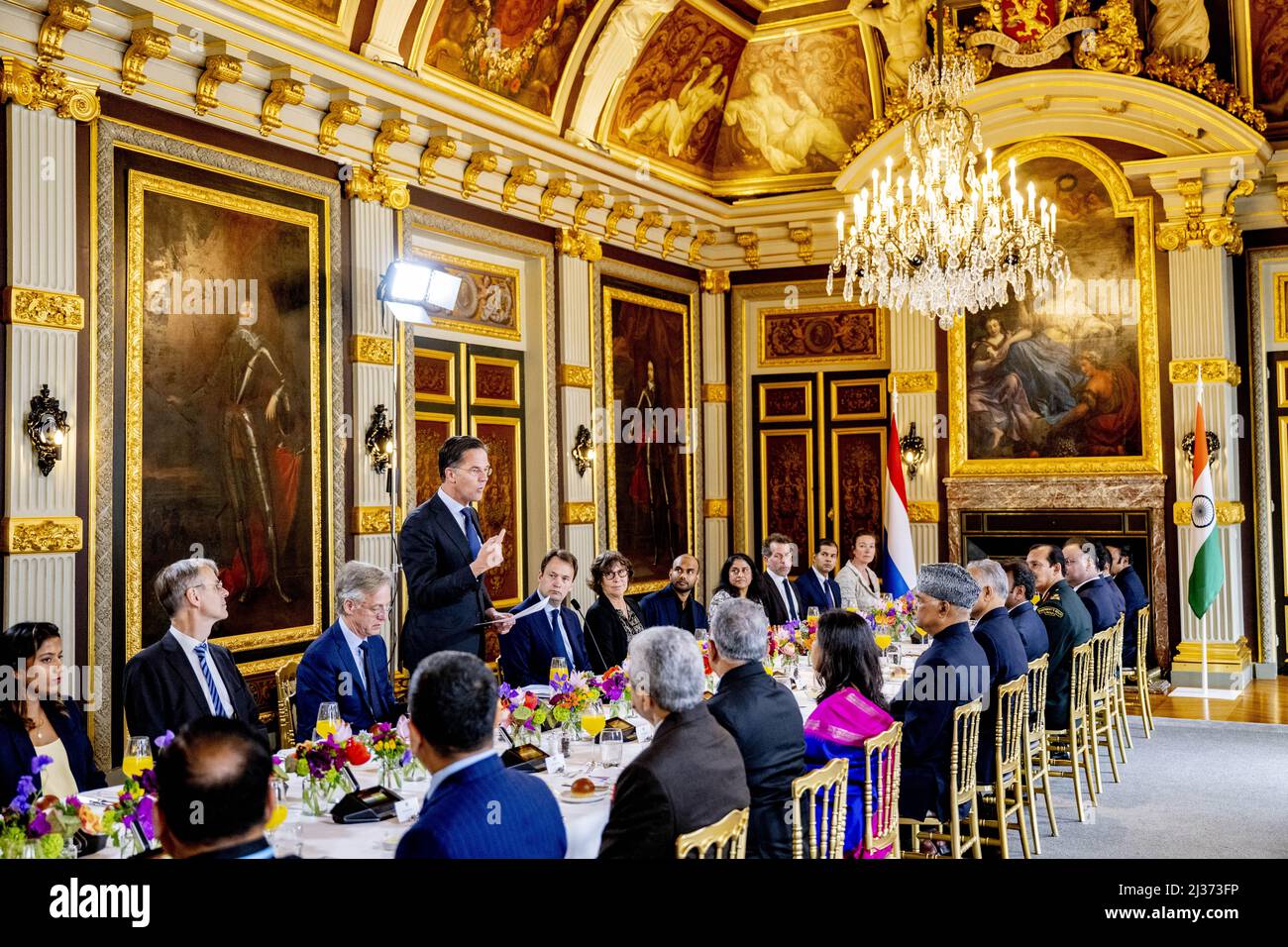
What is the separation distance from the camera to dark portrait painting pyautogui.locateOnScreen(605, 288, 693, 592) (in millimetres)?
12258

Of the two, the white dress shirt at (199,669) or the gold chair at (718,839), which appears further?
the white dress shirt at (199,669)

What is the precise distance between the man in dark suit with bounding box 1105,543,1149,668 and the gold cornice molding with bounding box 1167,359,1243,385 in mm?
1803

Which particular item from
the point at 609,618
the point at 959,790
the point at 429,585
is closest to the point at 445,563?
the point at 429,585

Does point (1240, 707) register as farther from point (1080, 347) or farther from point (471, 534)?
point (471, 534)

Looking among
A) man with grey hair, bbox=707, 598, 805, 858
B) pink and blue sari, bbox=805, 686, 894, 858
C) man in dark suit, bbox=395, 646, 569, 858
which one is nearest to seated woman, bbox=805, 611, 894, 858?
pink and blue sari, bbox=805, 686, 894, 858

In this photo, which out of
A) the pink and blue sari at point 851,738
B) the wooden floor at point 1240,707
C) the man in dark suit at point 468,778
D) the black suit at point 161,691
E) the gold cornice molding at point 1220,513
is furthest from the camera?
the gold cornice molding at point 1220,513

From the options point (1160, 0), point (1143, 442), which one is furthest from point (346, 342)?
point (1160, 0)

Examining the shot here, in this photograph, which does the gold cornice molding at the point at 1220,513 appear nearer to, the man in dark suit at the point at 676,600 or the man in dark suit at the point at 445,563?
the man in dark suit at the point at 676,600

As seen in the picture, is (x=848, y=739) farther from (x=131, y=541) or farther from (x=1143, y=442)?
(x=1143, y=442)

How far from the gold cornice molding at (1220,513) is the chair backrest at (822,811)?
841cm

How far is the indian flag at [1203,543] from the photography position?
10.8m

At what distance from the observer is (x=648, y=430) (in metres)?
12.9

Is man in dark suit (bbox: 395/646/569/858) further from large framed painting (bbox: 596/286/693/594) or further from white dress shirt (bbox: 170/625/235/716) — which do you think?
large framed painting (bbox: 596/286/693/594)

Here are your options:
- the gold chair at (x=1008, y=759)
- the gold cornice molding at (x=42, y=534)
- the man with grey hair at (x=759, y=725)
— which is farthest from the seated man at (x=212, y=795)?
the gold cornice molding at (x=42, y=534)
